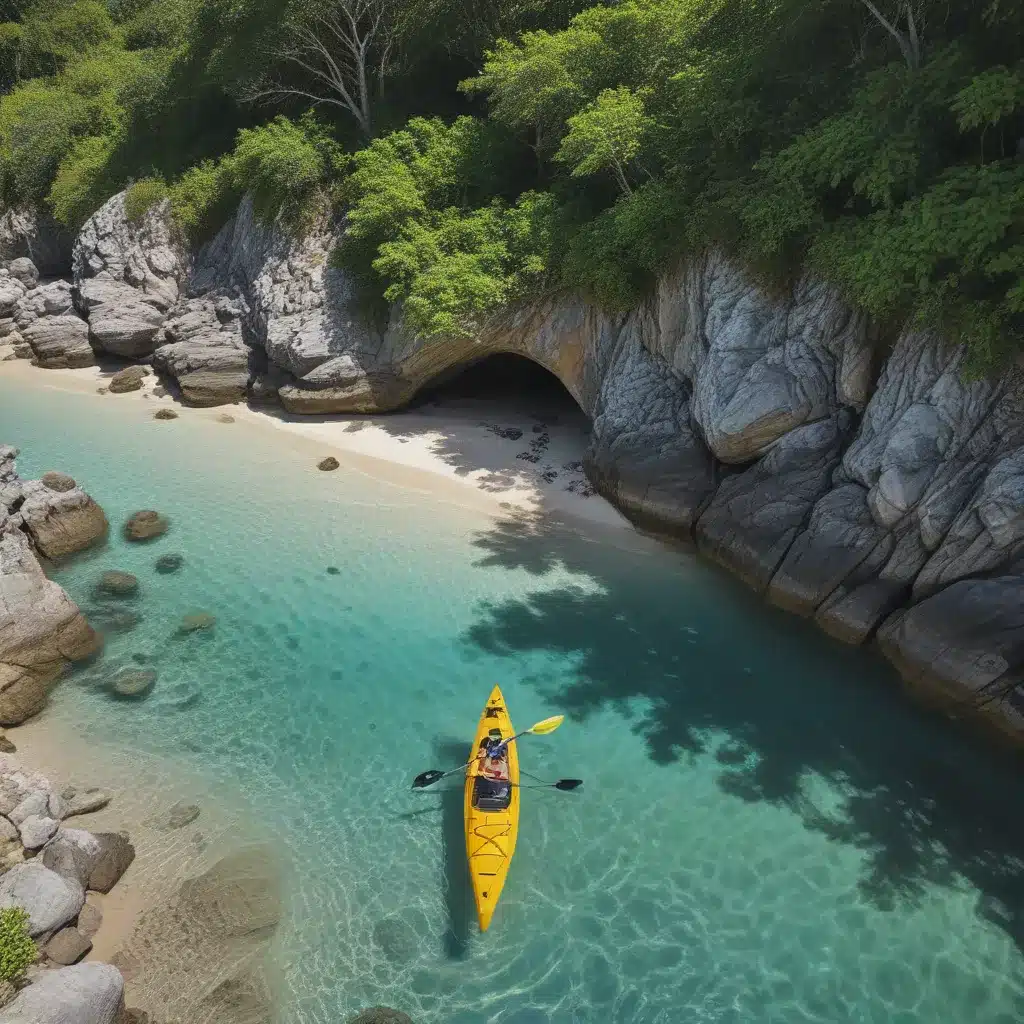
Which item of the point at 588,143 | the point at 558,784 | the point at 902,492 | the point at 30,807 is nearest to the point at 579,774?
the point at 558,784

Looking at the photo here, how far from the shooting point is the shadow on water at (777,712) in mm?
11602

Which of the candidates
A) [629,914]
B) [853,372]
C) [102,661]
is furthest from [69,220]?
[629,914]

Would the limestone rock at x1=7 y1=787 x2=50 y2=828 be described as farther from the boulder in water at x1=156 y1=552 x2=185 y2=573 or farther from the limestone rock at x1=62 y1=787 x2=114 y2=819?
the boulder in water at x1=156 y1=552 x2=185 y2=573

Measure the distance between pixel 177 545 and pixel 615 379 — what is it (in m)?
13.3

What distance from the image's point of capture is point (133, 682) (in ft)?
49.1

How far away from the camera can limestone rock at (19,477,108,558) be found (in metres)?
19.0

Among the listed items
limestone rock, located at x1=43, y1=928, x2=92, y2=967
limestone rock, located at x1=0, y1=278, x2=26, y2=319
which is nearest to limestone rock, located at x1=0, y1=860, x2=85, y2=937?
limestone rock, located at x1=43, y1=928, x2=92, y2=967

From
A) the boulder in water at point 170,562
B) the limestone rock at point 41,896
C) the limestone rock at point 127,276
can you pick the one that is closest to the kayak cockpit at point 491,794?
the limestone rock at point 41,896

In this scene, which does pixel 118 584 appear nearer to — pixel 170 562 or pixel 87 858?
pixel 170 562

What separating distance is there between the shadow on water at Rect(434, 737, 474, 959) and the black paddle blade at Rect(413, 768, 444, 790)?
1.03 feet

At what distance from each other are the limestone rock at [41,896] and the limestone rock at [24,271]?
38729 millimetres

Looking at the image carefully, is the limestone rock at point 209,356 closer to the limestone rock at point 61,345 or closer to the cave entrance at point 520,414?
the limestone rock at point 61,345

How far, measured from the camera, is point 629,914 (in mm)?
10648

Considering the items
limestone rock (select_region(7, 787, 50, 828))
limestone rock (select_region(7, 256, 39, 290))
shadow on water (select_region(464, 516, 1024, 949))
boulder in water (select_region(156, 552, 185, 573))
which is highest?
limestone rock (select_region(7, 256, 39, 290))
